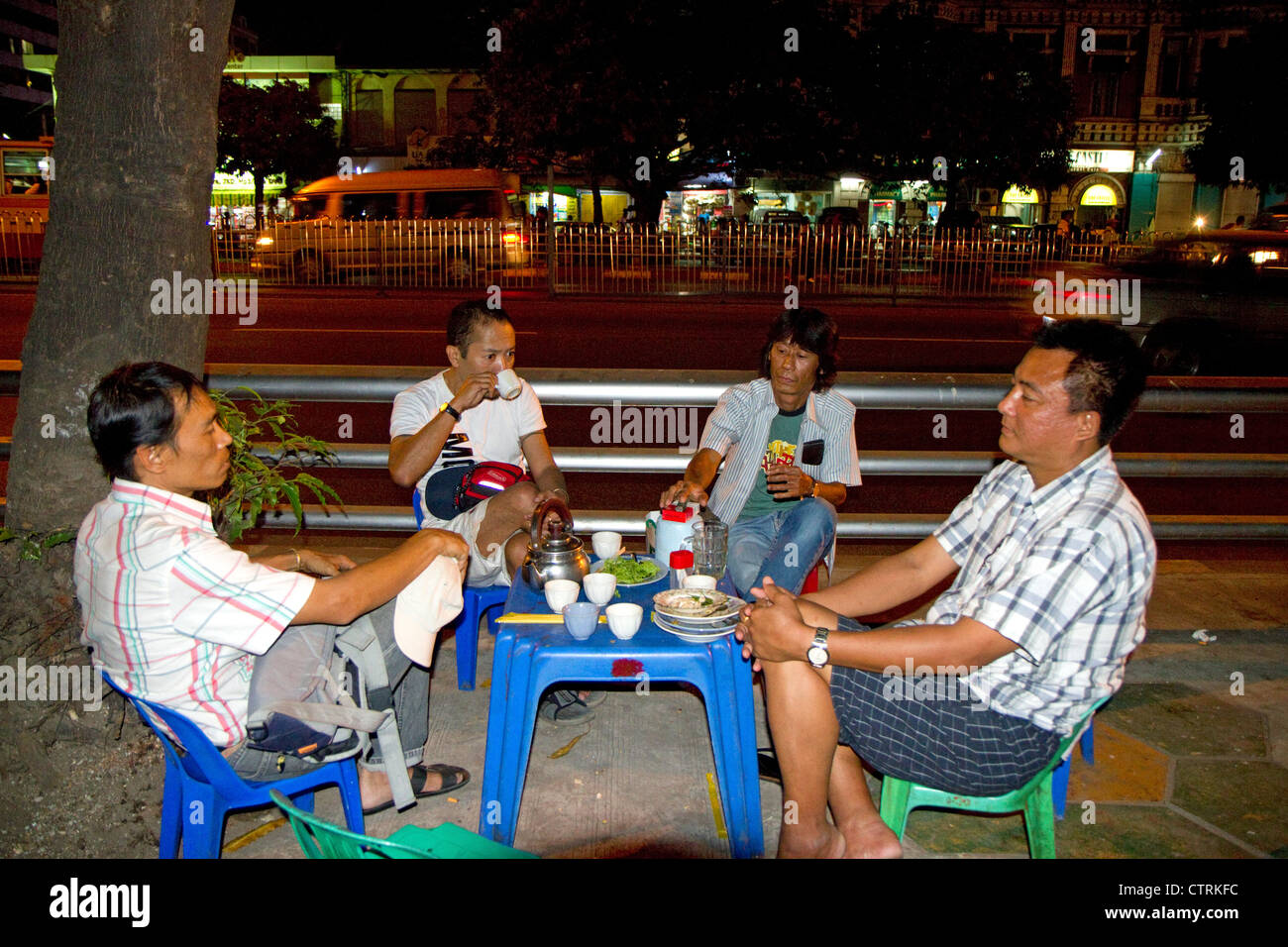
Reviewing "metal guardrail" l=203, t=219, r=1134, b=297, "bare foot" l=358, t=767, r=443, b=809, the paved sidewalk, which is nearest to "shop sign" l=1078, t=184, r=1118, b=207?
"metal guardrail" l=203, t=219, r=1134, b=297

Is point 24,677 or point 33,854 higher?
point 24,677

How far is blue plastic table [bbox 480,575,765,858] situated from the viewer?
2752 mm

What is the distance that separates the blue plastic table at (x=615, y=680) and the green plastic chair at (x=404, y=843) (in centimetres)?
119

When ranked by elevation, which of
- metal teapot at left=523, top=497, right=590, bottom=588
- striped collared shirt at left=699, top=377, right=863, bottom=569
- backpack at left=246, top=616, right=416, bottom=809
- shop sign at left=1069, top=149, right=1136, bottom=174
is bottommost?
backpack at left=246, top=616, right=416, bottom=809

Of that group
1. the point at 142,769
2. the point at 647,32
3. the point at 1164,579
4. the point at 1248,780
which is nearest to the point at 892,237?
the point at 647,32

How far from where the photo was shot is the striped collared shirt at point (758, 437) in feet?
13.3

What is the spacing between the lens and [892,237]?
59.0 ft

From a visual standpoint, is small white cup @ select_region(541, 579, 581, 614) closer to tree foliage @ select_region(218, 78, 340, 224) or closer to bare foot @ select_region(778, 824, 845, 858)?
bare foot @ select_region(778, 824, 845, 858)

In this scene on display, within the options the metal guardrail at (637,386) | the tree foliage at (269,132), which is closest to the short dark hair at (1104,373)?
the metal guardrail at (637,386)

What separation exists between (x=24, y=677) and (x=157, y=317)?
1.17 meters

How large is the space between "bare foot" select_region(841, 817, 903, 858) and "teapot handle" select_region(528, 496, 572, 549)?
132 centimetres

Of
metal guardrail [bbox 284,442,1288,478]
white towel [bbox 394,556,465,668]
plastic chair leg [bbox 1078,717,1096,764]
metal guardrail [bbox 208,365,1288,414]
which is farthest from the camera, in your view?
metal guardrail [bbox 284,442,1288,478]

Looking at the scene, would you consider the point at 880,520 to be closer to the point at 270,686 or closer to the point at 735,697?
the point at 735,697

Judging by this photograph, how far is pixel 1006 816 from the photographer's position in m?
3.19
